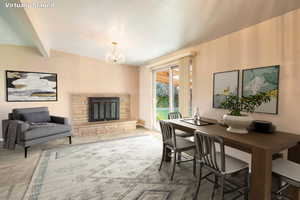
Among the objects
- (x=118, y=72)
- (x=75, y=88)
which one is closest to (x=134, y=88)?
(x=118, y=72)

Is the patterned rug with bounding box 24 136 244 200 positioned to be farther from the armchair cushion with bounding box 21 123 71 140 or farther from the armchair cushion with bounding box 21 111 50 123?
the armchair cushion with bounding box 21 111 50 123

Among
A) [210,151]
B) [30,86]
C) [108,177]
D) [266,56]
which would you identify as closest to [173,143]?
[210,151]

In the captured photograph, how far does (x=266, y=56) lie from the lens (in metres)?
2.19

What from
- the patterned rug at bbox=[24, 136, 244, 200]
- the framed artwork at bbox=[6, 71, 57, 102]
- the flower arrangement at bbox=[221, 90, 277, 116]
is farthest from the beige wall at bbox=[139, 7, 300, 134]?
the framed artwork at bbox=[6, 71, 57, 102]

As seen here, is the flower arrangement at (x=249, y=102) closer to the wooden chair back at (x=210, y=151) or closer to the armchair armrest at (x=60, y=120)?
the wooden chair back at (x=210, y=151)

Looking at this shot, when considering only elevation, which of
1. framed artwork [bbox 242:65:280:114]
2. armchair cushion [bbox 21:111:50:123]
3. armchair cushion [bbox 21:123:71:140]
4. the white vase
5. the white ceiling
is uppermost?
the white ceiling

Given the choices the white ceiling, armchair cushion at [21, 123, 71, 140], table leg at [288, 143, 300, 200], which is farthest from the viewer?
armchair cushion at [21, 123, 71, 140]

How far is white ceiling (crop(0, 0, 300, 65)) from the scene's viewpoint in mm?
2043

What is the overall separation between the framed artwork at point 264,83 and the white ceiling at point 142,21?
75 cm

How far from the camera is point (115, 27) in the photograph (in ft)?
9.45

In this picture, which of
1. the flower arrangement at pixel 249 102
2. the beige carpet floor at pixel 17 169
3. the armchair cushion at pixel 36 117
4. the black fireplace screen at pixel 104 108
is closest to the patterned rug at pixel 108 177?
the beige carpet floor at pixel 17 169

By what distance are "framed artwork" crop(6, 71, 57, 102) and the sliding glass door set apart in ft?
10.2

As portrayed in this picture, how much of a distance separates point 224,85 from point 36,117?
4.29m

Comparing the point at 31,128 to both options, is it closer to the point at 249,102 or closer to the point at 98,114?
the point at 98,114
